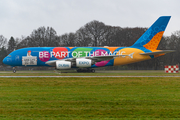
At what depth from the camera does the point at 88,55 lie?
3209 cm

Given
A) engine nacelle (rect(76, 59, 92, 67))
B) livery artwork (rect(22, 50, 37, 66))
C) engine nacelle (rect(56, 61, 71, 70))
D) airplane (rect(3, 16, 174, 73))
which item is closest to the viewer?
engine nacelle (rect(56, 61, 71, 70))

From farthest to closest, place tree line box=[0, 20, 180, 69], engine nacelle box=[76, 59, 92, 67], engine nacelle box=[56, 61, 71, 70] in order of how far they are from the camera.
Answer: tree line box=[0, 20, 180, 69]
engine nacelle box=[76, 59, 92, 67]
engine nacelle box=[56, 61, 71, 70]

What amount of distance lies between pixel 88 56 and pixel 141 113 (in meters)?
24.9

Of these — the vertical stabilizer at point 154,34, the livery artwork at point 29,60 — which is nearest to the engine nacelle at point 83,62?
the livery artwork at point 29,60

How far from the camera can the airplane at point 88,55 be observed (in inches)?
1219

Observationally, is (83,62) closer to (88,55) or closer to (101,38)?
(88,55)

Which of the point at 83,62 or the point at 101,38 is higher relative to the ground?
the point at 101,38

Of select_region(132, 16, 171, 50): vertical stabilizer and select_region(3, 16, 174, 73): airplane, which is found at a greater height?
select_region(132, 16, 171, 50): vertical stabilizer

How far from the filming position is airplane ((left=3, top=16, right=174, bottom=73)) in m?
31.0

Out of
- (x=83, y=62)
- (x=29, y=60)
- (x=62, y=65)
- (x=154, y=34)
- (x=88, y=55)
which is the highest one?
(x=154, y=34)

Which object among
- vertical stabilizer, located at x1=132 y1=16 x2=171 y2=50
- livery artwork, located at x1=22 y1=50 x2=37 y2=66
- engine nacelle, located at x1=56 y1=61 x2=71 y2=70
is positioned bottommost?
engine nacelle, located at x1=56 y1=61 x2=71 y2=70

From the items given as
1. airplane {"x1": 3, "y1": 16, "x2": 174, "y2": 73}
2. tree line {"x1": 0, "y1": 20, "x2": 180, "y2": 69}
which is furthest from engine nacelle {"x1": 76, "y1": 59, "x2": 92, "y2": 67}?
tree line {"x1": 0, "y1": 20, "x2": 180, "y2": 69}

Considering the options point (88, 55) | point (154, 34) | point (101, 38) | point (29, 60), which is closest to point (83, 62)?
point (88, 55)

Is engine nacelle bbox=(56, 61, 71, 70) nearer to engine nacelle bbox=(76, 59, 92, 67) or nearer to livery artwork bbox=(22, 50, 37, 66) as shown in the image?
engine nacelle bbox=(76, 59, 92, 67)
